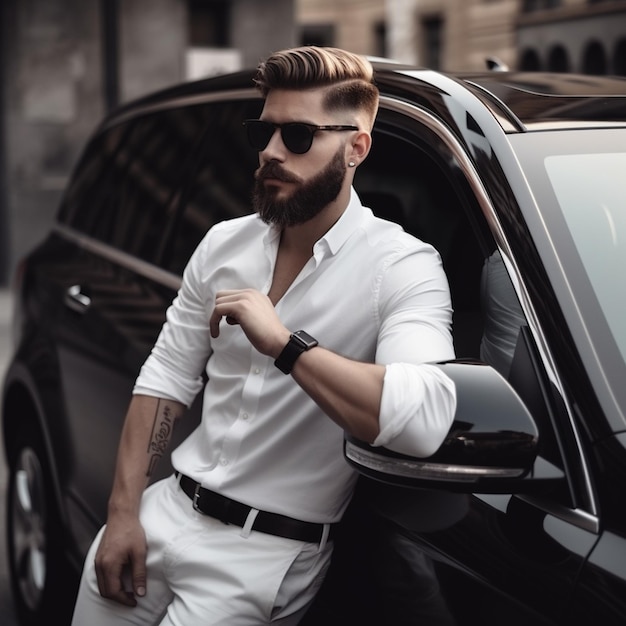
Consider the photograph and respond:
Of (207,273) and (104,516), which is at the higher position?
(207,273)

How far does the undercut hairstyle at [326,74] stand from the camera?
2.27 metres

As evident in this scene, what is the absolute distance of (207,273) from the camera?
2.53m

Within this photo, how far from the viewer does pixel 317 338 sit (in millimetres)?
2262

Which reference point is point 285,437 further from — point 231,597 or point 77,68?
point 77,68

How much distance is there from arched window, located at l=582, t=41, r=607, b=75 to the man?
851 inches

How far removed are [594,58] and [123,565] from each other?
880 inches

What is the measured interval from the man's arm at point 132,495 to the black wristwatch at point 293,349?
0.61m

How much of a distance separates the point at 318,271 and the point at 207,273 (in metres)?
0.32

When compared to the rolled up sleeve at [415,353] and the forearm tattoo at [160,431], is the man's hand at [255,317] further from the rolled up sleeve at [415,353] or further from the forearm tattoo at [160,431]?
the forearm tattoo at [160,431]

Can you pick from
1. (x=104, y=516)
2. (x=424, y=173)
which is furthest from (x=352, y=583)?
(x=104, y=516)

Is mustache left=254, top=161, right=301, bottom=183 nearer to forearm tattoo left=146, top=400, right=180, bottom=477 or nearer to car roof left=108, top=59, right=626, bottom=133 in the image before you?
car roof left=108, top=59, right=626, bottom=133

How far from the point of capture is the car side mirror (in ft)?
5.99

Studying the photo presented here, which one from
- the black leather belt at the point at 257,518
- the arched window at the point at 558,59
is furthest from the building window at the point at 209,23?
the black leather belt at the point at 257,518

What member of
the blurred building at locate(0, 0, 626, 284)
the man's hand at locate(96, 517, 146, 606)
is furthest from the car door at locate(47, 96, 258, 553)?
the blurred building at locate(0, 0, 626, 284)
